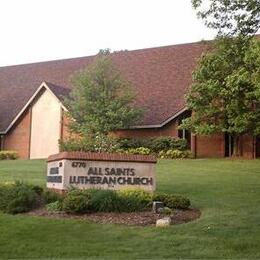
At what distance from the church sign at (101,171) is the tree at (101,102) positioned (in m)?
16.3

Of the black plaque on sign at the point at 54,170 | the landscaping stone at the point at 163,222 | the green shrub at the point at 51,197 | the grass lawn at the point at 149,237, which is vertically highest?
the black plaque on sign at the point at 54,170

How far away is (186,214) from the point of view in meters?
15.9

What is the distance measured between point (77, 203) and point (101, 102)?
68.1ft

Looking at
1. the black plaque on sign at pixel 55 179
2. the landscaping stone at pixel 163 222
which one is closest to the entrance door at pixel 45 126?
the black plaque on sign at pixel 55 179

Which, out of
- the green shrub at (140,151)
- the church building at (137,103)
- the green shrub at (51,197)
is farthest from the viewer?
the church building at (137,103)

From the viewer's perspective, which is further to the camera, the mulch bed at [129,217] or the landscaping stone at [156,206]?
the landscaping stone at [156,206]

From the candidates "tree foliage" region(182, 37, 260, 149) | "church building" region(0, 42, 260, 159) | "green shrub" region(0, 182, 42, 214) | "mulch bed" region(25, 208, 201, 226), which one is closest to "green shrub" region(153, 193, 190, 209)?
"mulch bed" region(25, 208, 201, 226)

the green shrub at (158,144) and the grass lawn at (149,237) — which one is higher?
the green shrub at (158,144)

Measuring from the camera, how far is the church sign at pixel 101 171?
17891mm

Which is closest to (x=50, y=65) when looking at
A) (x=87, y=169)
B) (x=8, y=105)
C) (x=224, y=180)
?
(x=8, y=105)

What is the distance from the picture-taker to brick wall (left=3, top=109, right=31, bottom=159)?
42031mm

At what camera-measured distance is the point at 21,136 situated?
42.4 metres

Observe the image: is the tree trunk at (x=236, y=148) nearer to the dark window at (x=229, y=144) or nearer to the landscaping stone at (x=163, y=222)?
the dark window at (x=229, y=144)

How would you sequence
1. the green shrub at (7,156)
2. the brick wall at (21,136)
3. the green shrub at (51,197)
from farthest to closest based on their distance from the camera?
the brick wall at (21,136) → the green shrub at (7,156) → the green shrub at (51,197)
